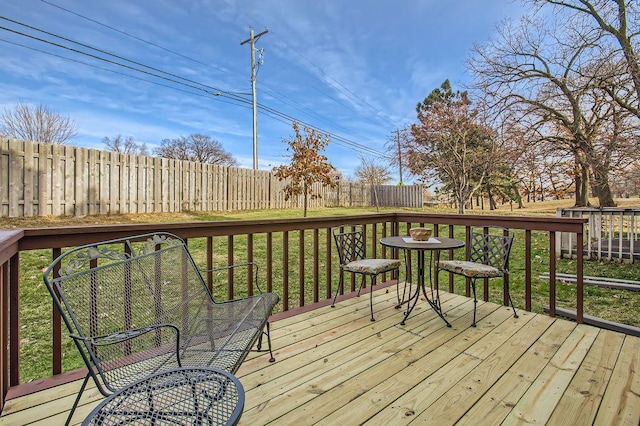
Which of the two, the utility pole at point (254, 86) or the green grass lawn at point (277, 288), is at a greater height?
the utility pole at point (254, 86)

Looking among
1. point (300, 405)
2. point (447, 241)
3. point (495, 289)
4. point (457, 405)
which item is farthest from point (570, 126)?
point (300, 405)

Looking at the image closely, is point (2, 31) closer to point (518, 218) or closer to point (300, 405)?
point (300, 405)

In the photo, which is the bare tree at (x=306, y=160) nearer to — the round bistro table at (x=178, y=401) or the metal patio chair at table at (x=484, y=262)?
the metal patio chair at table at (x=484, y=262)

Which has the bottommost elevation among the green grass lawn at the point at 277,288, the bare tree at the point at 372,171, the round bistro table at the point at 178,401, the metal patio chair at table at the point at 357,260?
the green grass lawn at the point at 277,288

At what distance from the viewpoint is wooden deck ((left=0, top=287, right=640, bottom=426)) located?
1.44 meters

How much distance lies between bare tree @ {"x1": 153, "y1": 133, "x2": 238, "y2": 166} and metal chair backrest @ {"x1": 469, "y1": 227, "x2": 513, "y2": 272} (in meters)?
17.7

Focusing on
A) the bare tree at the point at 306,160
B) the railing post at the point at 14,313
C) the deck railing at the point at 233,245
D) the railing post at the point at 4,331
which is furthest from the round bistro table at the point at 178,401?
the bare tree at the point at 306,160

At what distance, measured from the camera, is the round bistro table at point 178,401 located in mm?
831

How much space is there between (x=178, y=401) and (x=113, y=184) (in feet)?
21.0

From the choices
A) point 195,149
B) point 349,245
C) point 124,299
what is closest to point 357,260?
point 349,245

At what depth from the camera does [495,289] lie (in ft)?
13.8

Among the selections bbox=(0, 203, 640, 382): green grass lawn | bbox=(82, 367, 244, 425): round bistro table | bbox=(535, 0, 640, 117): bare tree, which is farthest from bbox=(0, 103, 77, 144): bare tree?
bbox=(535, 0, 640, 117): bare tree

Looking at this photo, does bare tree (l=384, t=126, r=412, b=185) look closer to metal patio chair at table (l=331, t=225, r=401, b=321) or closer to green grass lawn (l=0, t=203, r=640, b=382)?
green grass lawn (l=0, t=203, r=640, b=382)

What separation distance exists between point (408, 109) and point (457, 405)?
1707cm
